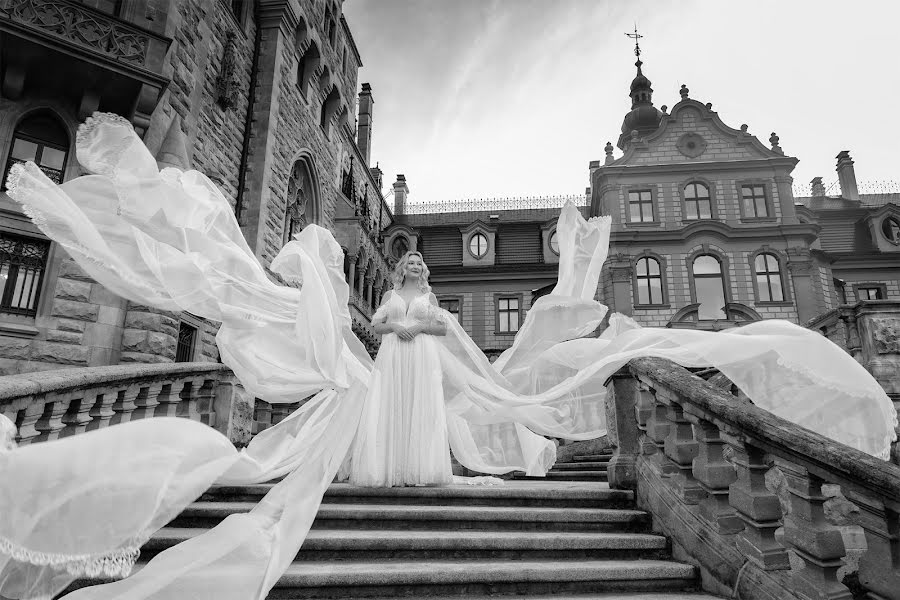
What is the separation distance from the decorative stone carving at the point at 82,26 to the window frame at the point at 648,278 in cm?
1980

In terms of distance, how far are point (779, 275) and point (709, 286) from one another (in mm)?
3073

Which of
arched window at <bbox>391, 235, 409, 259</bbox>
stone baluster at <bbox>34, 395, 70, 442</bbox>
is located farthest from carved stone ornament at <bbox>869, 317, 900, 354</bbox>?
arched window at <bbox>391, 235, 409, 259</bbox>

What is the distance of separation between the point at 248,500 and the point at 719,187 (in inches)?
997

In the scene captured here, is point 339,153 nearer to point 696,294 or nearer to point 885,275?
point 696,294

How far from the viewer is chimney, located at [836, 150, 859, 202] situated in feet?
104

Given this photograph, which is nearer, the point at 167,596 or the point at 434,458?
the point at 167,596

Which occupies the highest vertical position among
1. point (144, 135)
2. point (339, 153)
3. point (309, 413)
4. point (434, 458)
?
point (339, 153)

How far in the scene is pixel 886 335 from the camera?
424 inches

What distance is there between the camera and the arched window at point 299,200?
52.5ft

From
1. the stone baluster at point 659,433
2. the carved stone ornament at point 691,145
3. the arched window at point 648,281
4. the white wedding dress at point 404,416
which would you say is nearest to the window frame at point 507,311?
the arched window at point 648,281

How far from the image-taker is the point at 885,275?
25703mm

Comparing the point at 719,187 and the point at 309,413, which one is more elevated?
the point at 719,187

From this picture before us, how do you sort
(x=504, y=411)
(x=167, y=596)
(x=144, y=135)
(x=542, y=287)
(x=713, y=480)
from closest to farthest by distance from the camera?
(x=167, y=596)
(x=713, y=480)
(x=504, y=411)
(x=144, y=135)
(x=542, y=287)

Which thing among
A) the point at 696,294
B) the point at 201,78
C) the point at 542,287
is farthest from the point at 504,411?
the point at 542,287
